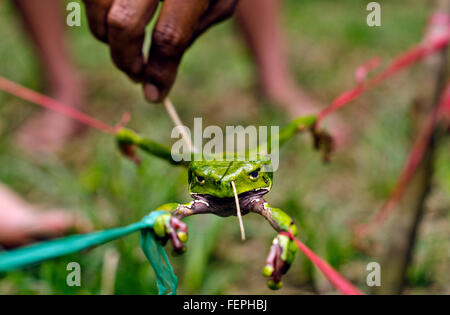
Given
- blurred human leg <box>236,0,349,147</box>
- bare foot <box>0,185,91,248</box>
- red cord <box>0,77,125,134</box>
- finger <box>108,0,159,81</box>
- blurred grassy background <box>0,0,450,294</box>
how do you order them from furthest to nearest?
1. blurred human leg <box>236,0,349,147</box>
2. bare foot <box>0,185,91,248</box>
3. blurred grassy background <box>0,0,450,294</box>
4. red cord <box>0,77,125,134</box>
5. finger <box>108,0,159,81</box>

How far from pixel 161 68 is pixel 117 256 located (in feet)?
2.44

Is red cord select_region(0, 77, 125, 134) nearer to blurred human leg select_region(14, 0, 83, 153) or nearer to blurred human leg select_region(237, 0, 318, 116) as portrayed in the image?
blurred human leg select_region(14, 0, 83, 153)

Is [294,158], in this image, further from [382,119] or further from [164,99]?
[164,99]

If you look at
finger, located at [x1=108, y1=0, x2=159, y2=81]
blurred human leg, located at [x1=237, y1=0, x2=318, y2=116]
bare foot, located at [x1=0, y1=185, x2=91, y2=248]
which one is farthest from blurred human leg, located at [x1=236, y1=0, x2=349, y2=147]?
finger, located at [x1=108, y1=0, x2=159, y2=81]

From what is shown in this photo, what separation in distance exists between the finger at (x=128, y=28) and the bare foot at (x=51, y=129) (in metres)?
1.48

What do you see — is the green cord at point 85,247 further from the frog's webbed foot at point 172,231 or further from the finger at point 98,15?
the finger at point 98,15

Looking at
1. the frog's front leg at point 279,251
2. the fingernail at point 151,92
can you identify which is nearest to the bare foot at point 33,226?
the fingernail at point 151,92

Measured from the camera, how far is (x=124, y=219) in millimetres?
1459

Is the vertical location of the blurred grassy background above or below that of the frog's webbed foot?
above

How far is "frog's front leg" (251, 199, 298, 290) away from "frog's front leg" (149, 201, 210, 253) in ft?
0.25

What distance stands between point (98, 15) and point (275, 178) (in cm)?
111

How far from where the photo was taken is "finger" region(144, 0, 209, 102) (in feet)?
2.40

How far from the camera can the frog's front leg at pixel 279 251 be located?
502 millimetres

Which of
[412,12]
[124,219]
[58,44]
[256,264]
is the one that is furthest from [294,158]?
[412,12]
